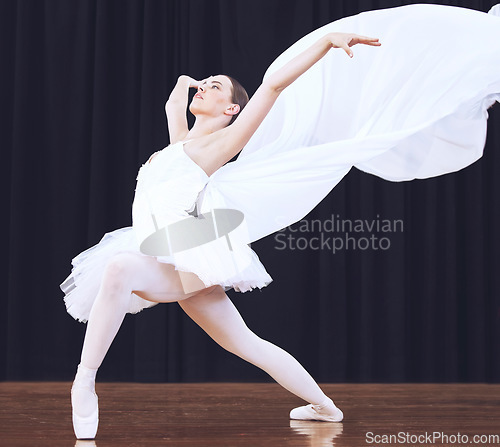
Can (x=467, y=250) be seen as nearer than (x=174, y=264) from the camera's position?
No

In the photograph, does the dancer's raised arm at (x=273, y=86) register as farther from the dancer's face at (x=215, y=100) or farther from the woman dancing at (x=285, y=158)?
the dancer's face at (x=215, y=100)

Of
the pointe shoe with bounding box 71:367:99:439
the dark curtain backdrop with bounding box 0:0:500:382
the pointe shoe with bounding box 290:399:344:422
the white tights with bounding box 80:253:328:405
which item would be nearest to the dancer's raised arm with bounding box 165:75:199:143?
the white tights with bounding box 80:253:328:405

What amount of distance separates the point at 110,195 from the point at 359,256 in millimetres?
1381

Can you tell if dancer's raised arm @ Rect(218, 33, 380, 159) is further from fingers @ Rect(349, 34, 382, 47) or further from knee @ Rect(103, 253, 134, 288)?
knee @ Rect(103, 253, 134, 288)

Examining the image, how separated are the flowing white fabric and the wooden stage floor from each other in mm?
586

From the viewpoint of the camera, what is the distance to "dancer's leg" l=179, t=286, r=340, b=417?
1.96 meters

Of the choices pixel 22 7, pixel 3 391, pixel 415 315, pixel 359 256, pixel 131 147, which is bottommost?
pixel 3 391

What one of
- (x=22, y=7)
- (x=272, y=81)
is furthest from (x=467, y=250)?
(x=22, y=7)

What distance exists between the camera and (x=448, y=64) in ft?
6.74

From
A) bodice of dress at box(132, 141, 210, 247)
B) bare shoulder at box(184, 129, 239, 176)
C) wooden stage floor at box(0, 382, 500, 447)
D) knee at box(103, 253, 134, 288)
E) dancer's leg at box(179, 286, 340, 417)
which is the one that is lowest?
wooden stage floor at box(0, 382, 500, 447)

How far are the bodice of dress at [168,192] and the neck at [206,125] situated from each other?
0.15 metres

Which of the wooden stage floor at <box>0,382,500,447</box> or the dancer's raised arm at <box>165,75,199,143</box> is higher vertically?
the dancer's raised arm at <box>165,75,199,143</box>

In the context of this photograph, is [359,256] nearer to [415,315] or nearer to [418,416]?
[415,315]

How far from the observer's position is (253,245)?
3596mm
